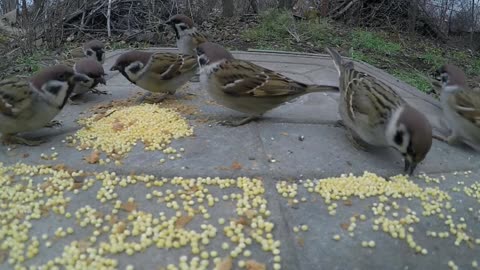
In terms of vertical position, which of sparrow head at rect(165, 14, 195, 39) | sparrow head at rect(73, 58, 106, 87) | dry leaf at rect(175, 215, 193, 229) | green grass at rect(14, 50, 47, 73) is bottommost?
dry leaf at rect(175, 215, 193, 229)

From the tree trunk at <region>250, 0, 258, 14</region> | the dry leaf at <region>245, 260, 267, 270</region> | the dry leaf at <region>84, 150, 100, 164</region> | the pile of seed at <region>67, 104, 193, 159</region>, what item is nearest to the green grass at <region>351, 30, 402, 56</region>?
the tree trunk at <region>250, 0, 258, 14</region>

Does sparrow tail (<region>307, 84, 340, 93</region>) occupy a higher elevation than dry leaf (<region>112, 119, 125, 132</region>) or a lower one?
higher

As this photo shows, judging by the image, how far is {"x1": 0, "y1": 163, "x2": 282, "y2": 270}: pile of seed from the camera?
194 centimetres

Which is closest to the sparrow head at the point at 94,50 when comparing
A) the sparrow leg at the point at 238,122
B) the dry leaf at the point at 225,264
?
the sparrow leg at the point at 238,122

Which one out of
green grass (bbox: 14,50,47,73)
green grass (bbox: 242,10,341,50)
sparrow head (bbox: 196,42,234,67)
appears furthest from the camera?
green grass (bbox: 242,10,341,50)

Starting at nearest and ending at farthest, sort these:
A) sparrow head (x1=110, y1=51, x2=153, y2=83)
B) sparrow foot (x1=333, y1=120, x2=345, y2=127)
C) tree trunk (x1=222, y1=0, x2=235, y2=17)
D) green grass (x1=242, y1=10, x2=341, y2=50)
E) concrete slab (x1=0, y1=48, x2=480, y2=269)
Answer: concrete slab (x1=0, y1=48, x2=480, y2=269)
sparrow foot (x1=333, y1=120, x2=345, y2=127)
sparrow head (x1=110, y1=51, x2=153, y2=83)
green grass (x1=242, y1=10, x2=341, y2=50)
tree trunk (x1=222, y1=0, x2=235, y2=17)

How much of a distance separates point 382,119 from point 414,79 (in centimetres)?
335

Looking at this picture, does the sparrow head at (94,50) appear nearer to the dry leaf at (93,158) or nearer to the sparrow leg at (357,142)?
the dry leaf at (93,158)

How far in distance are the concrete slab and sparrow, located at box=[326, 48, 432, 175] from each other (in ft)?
0.51

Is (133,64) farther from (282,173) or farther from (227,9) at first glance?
(227,9)

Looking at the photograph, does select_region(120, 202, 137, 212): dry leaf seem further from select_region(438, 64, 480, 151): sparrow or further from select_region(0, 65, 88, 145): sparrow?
select_region(438, 64, 480, 151): sparrow

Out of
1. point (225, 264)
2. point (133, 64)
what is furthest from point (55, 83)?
point (225, 264)

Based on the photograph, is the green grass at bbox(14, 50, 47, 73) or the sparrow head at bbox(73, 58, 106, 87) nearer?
the sparrow head at bbox(73, 58, 106, 87)

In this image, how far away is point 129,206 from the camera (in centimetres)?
228
